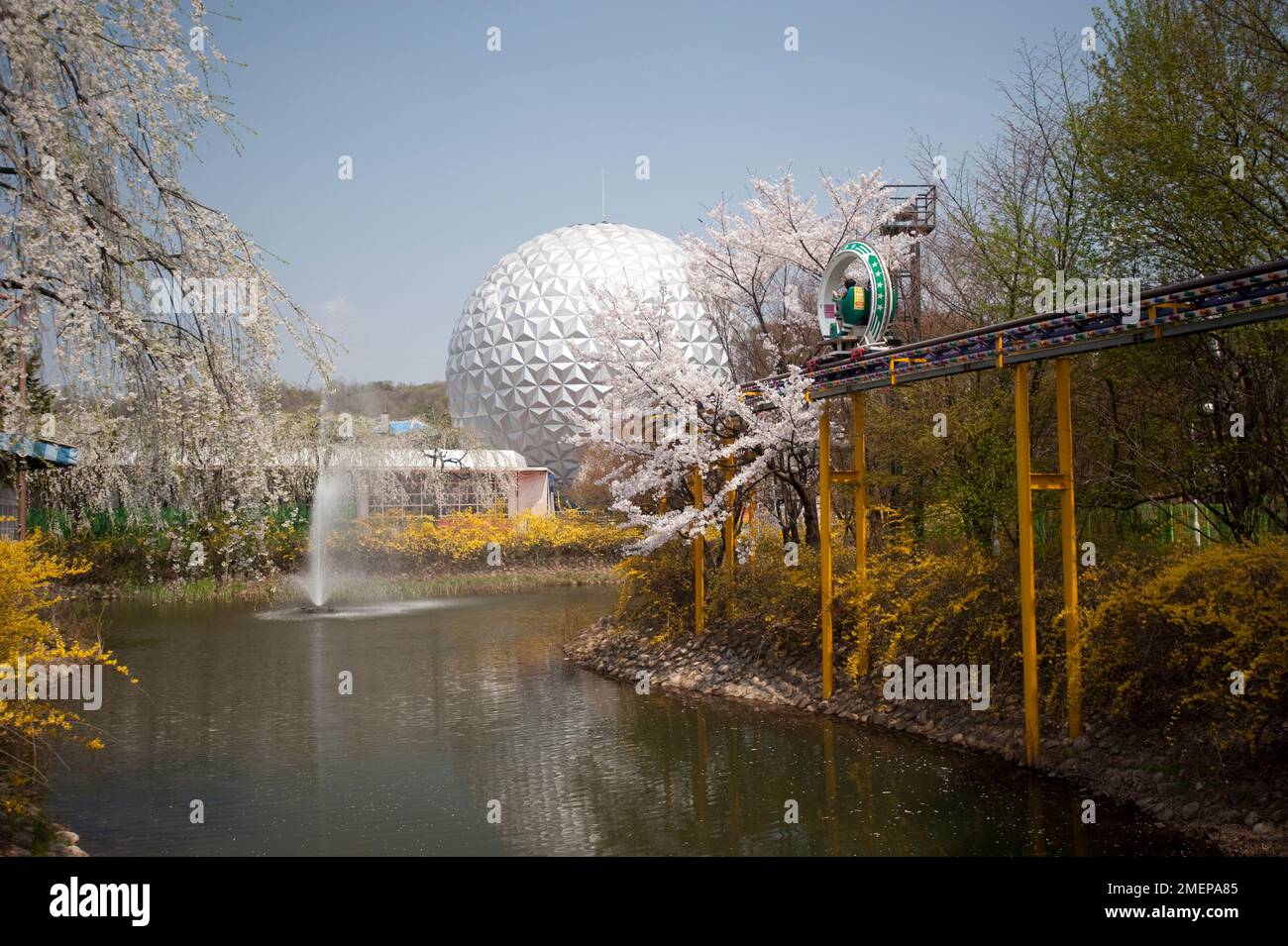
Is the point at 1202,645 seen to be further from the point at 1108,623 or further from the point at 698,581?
the point at 698,581

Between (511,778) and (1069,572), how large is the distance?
539cm

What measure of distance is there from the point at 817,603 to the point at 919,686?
2560mm

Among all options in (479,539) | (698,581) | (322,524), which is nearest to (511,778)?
(698,581)

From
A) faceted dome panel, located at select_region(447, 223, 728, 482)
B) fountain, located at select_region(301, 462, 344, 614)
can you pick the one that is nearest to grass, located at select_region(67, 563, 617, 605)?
fountain, located at select_region(301, 462, 344, 614)

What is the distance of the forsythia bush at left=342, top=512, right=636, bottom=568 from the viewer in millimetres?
29844

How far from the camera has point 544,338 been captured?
125 ft

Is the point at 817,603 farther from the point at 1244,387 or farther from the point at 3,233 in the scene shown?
the point at 3,233

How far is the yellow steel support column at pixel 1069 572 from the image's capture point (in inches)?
350

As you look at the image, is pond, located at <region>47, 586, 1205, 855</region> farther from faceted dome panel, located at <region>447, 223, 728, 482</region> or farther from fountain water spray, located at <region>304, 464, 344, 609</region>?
faceted dome panel, located at <region>447, 223, 728, 482</region>

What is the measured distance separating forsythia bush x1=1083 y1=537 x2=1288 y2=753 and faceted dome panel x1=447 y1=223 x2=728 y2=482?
92.7 ft

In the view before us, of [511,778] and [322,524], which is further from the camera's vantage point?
[322,524]

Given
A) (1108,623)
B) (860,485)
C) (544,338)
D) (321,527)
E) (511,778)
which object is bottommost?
(511,778)

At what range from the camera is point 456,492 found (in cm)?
3428
